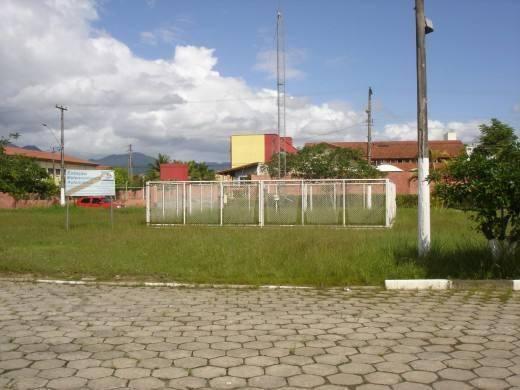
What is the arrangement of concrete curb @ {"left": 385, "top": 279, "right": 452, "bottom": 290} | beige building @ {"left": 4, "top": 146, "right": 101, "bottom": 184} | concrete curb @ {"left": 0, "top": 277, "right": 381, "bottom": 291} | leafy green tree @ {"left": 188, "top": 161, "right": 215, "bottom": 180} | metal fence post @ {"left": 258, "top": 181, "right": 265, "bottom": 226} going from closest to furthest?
concrete curb @ {"left": 385, "top": 279, "right": 452, "bottom": 290} → concrete curb @ {"left": 0, "top": 277, "right": 381, "bottom": 291} → metal fence post @ {"left": 258, "top": 181, "right": 265, "bottom": 226} → leafy green tree @ {"left": 188, "top": 161, "right": 215, "bottom": 180} → beige building @ {"left": 4, "top": 146, "right": 101, "bottom": 184}

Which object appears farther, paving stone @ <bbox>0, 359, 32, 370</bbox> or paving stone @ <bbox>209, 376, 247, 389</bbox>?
paving stone @ <bbox>0, 359, 32, 370</bbox>

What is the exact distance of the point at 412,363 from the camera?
4281 mm

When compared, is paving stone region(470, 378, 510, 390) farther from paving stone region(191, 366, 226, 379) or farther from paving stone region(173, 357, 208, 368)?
paving stone region(173, 357, 208, 368)

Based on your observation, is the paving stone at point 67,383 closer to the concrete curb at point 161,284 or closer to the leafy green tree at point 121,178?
the concrete curb at point 161,284

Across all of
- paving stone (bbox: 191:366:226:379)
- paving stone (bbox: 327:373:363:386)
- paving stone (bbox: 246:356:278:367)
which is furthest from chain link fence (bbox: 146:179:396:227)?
paving stone (bbox: 191:366:226:379)

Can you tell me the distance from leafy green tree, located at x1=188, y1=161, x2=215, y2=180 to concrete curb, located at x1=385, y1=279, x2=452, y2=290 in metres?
56.6

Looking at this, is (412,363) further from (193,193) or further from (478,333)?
(193,193)

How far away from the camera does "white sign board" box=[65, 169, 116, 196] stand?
19062 millimetres

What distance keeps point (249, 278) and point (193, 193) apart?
1244 centimetres

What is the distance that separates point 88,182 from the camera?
64.4ft

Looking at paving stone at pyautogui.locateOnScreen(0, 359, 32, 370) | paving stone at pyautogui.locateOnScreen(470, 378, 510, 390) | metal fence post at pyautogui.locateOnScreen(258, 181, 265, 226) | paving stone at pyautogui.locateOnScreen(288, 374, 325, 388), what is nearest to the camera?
paving stone at pyautogui.locateOnScreen(470, 378, 510, 390)

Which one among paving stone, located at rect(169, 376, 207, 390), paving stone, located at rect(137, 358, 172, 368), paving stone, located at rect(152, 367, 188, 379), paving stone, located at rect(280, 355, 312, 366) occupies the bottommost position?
paving stone, located at rect(169, 376, 207, 390)

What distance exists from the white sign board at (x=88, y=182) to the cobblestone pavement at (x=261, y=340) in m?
12.3

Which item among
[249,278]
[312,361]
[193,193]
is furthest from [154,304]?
[193,193]
